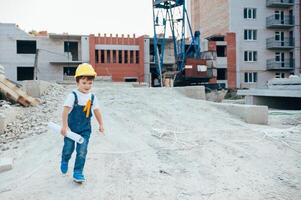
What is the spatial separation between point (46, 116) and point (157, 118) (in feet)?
9.83

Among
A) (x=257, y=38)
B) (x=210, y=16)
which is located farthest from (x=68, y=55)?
(x=257, y=38)

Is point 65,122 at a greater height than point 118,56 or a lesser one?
lesser

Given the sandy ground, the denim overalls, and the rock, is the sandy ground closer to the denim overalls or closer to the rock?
the rock

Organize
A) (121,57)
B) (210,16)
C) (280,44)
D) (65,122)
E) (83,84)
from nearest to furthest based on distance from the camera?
(65,122)
(83,84)
(121,57)
(280,44)
(210,16)

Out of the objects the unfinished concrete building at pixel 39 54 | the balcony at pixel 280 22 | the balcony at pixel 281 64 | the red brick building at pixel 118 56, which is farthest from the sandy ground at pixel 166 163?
the balcony at pixel 280 22

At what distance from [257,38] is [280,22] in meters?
3.72

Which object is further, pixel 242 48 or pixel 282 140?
pixel 242 48

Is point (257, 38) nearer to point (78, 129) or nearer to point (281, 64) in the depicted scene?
point (281, 64)

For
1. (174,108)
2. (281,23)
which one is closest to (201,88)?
(174,108)

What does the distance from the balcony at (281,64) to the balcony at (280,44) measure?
5.19 ft

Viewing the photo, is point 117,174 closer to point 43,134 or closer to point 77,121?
point 77,121

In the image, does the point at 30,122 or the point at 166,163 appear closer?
the point at 166,163

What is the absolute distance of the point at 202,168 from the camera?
19.8ft

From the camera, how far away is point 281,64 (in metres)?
44.1
